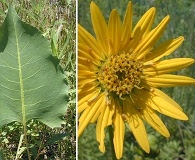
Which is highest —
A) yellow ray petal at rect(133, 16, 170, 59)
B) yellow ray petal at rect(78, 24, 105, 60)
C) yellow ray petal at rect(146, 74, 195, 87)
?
yellow ray petal at rect(133, 16, 170, 59)

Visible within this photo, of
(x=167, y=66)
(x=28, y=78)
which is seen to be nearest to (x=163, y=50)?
Answer: (x=167, y=66)

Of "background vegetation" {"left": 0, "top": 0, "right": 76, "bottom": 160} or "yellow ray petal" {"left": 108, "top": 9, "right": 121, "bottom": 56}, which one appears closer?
"yellow ray petal" {"left": 108, "top": 9, "right": 121, "bottom": 56}

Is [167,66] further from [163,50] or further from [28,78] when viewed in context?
[28,78]

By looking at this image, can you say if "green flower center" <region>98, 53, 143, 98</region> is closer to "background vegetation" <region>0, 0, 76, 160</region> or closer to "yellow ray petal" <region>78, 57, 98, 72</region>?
"yellow ray petal" <region>78, 57, 98, 72</region>

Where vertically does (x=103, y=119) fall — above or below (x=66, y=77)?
below

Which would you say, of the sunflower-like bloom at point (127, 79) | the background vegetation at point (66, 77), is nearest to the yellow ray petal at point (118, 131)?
the sunflower-like bloom at point (127, 79)

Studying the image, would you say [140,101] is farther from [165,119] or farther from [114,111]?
[165,119]

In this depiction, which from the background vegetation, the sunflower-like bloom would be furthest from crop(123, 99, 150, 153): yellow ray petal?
the background vegetation
